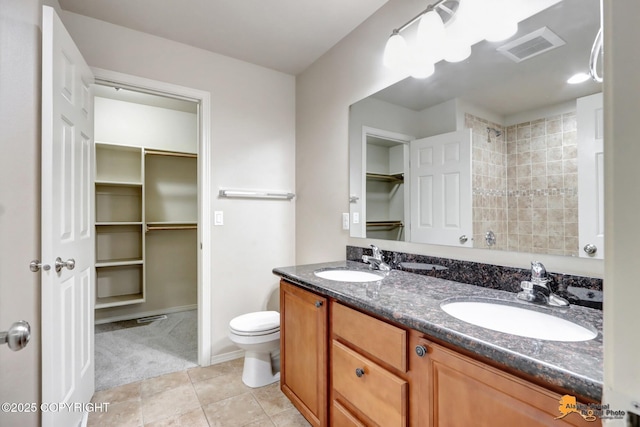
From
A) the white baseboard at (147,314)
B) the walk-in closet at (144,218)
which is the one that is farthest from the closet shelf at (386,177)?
the white baseboard at (147,314)

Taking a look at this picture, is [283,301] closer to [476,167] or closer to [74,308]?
[74,308]

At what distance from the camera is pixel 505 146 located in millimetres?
1298

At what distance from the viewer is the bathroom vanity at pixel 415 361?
2.22 ft

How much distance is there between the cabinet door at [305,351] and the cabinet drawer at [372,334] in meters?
0.12

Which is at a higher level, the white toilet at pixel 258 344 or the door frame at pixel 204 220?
the door frame at pixel 204 220

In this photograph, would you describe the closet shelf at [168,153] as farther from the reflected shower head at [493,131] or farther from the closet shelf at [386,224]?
the reflected shower head at [493,131]

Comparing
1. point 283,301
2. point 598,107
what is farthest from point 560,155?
point 283,301

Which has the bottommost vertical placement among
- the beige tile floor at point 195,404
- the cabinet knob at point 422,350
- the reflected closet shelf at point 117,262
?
the beige tile floor at point 195,404

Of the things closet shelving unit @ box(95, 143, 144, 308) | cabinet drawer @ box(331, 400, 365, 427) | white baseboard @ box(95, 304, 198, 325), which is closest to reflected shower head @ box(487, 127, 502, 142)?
cabinet drawer @ box(331, 400, 365, 427)

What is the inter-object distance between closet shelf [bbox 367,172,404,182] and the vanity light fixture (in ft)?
1.85

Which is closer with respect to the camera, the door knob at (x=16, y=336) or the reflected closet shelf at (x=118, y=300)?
the door knob at (x=16, y=336)

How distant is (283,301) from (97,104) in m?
3.01

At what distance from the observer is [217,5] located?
1.86 meters

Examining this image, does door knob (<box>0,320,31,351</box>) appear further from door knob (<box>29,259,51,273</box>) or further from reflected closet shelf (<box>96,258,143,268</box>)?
reflected closet shelf (<box>96,258,143,268</box>)
